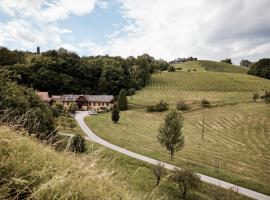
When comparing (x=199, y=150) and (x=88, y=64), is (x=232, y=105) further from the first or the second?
(x=88, y=64)

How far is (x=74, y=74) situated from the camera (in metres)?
121

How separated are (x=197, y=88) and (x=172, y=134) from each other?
260ft

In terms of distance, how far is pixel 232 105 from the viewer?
276ft

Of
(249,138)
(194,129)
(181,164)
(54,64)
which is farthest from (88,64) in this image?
(181,164)

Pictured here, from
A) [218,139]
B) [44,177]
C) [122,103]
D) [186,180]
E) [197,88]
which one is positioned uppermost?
[197,88]

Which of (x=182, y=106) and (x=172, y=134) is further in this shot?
(x=182, y=106)

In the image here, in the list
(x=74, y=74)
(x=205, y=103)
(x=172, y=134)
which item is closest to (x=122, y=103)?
(x=205, y=103)

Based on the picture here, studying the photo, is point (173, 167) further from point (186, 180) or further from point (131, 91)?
point (131, 91)

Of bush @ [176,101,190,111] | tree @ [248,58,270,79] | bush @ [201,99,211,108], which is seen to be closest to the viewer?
bush @ [176,101,190,111]

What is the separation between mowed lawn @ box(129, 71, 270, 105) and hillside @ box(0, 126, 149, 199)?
82171 mm

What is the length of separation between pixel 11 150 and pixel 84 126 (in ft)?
199

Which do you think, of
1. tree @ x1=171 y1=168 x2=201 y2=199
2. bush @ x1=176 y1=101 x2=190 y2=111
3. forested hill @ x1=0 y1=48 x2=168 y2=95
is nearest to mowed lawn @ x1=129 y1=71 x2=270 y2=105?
bush @ x1=176 y1=101 x2=190 y2=111

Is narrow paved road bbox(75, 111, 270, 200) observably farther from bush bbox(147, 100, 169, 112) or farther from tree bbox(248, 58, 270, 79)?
tree bbox(248, 58, 270, 79)

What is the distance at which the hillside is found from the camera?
432 centimetres
